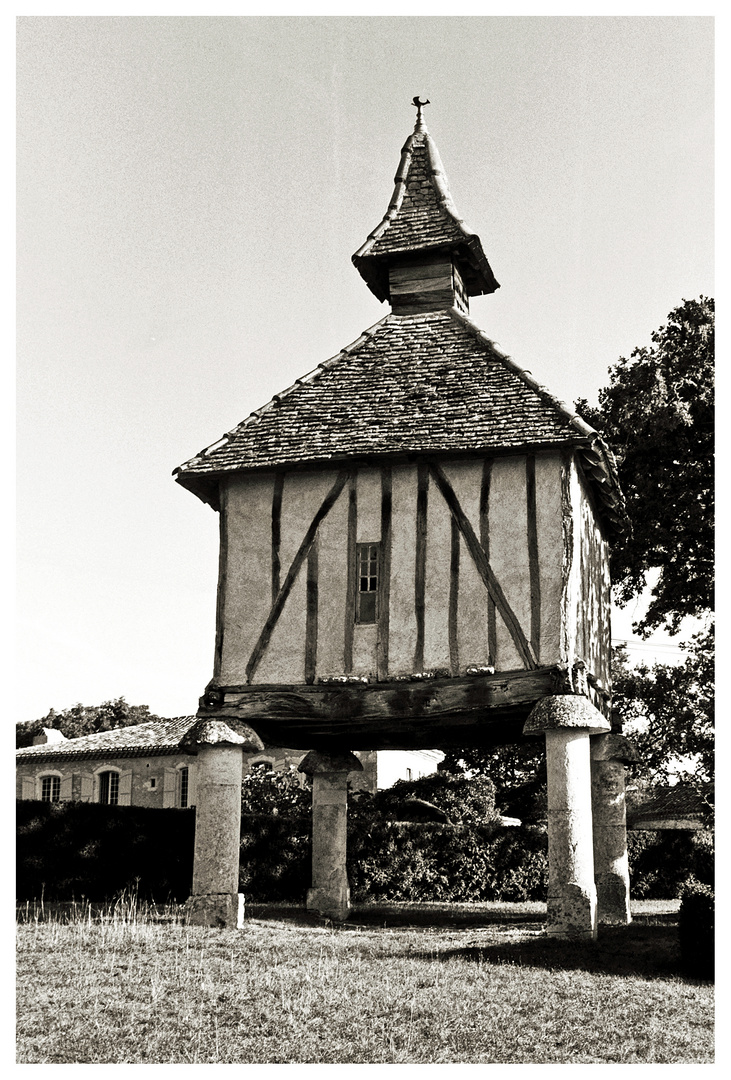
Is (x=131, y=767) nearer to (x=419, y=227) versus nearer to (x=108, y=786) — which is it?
(x=108, y=786)

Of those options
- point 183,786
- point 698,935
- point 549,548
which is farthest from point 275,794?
point 698,935

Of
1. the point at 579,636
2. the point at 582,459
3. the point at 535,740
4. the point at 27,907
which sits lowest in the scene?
the point at 27,907

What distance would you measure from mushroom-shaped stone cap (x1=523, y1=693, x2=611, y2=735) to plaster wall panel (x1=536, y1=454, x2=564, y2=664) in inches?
21.5

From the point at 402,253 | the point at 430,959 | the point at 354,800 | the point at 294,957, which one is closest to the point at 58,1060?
the point at 294,957

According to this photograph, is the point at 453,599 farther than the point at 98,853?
No

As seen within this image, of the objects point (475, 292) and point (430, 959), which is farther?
point (475, 292)

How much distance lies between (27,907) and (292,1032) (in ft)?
31.3

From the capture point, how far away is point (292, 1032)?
10188mm

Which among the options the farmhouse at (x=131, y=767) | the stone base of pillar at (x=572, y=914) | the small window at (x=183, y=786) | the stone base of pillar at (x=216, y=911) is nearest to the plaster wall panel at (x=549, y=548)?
the stone base of pillar at (x=572, y=914)

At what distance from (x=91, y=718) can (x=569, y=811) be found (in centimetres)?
4649

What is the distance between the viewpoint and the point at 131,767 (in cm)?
3859

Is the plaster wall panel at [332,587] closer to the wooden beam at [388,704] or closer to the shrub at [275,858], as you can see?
the wooden beam at [388,704]

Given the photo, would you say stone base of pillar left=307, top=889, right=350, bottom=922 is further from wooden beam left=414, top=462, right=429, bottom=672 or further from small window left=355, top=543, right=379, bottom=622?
small window left=355, top=543, right=379, bottom=622

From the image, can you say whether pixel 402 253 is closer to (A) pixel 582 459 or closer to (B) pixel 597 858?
(A) pixel 582 459
